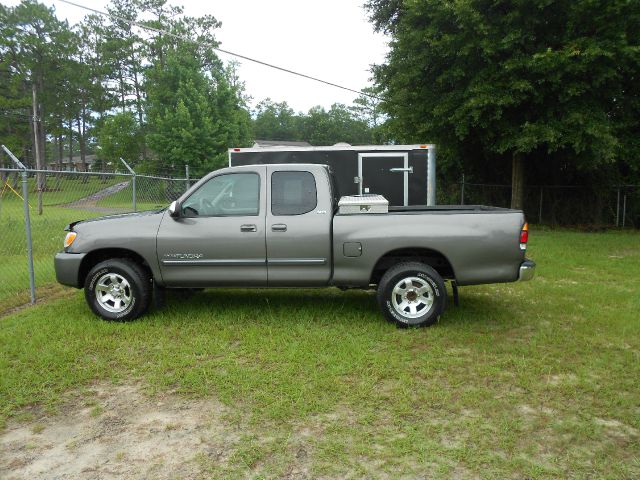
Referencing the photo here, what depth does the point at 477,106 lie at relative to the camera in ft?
47.0

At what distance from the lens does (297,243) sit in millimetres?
5758

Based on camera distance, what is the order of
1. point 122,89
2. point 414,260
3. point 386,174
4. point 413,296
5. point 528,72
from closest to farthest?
point 413,296, point 414,260, point 386,174, point 528,72, point 122,89

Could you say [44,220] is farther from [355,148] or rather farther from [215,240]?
[355,148]

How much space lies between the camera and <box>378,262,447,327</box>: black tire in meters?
5.65

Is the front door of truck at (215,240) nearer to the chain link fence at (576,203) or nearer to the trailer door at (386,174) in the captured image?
the trailer door at (386,174)

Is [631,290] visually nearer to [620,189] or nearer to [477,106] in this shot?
[477,106]

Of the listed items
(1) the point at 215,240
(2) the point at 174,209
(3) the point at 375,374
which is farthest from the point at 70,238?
(3) the point at 375,374

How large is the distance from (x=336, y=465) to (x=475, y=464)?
Answer: 32.1 inches

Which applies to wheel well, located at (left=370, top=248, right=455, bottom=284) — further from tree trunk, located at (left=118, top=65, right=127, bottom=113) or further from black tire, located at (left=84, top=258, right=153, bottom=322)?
tree trunk, located at (left=118, top=65, right=127, bottom=113)

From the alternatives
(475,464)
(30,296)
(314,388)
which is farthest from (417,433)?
(30,296)

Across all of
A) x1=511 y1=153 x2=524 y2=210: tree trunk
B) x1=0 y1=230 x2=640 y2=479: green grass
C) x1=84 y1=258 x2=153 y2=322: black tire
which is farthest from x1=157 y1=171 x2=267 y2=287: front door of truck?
x1=511 y1=153 x2=524 y2=210: tree trunk

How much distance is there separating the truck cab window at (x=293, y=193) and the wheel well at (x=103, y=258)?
5.57 feet

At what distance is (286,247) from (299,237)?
18 cm

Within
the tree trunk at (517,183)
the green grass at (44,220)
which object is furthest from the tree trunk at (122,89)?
the green grass at (44,220)
